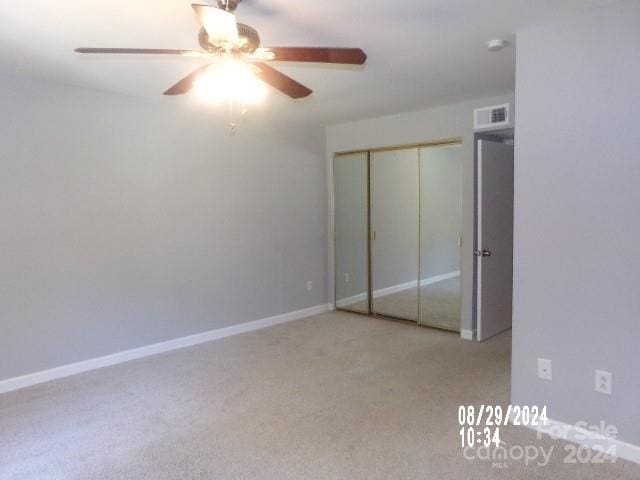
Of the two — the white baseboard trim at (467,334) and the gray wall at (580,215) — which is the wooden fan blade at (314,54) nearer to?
the gray wall at (580,215)

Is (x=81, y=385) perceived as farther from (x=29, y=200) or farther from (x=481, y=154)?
(x=481, y=154)

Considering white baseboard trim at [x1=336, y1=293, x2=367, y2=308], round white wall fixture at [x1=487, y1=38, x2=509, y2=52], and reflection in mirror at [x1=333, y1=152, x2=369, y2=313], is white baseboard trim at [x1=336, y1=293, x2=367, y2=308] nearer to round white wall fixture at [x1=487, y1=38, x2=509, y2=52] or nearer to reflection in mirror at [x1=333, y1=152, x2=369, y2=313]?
reflection in mirror at [x1=333, y1=152, x2=369, y2=313]

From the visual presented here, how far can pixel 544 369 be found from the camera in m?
2.57

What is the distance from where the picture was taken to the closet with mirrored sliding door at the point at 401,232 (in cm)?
466

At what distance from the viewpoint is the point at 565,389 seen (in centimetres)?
249

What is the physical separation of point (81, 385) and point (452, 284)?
3552 mm

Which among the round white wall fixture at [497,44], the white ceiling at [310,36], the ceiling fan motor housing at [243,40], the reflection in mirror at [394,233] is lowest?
the reflection in mirror at [394,233]

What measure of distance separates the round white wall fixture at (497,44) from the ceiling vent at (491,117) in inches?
47.4

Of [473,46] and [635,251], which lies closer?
[635,251]

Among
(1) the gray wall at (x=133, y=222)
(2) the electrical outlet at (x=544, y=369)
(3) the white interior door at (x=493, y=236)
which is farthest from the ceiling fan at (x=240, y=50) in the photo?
(3) the white interior door at (x=493, y=236)

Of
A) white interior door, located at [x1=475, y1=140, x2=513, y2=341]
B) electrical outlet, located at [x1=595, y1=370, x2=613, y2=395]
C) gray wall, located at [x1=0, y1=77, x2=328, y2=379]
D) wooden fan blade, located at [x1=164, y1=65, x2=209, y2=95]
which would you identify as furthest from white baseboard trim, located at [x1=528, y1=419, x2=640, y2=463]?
gray wall, located at [x1=0, y1=77, x2=328, y2=379]

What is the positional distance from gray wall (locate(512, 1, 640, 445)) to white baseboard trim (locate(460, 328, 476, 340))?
169 cm

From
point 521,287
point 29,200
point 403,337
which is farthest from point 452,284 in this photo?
point 29,200

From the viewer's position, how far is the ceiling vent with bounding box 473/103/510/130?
387cm
